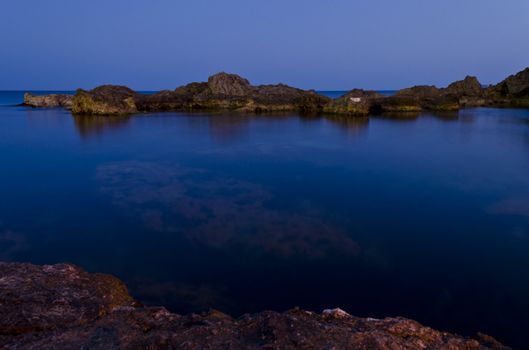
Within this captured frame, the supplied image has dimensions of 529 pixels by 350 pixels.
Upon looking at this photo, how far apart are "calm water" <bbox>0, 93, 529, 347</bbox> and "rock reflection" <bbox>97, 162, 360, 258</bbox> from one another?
0.19 ft

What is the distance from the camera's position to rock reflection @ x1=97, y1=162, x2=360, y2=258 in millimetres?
8445

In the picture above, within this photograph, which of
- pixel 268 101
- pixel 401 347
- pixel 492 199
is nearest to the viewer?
pixel 401 347

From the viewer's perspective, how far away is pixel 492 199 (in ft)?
39.3

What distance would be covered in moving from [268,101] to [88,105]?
1028 inches

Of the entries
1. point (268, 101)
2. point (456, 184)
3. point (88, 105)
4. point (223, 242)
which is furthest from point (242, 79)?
point (223, 242)

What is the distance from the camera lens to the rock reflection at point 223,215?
8.45 metres

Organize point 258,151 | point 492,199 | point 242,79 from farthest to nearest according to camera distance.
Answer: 1. point 242,79
2. point 258,151
3. point 492,199

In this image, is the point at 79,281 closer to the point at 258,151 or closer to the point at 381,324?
the point at 381,324

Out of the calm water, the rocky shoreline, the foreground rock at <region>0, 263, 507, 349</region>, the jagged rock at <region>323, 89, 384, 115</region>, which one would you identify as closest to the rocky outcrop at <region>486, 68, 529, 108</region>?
the rocky shoreline

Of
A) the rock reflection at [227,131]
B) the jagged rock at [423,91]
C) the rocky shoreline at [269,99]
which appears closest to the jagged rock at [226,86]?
Result: the rocky shoreline at [269,99]

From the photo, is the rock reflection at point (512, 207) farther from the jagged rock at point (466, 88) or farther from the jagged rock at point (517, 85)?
the jagged rock at point (517, 85)

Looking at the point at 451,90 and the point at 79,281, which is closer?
the point at 79,281

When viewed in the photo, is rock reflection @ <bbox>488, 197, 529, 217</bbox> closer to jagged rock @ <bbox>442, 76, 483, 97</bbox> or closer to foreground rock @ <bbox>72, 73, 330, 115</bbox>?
foreground rock @ <bbox>72, 73, 330, 115</bbox>

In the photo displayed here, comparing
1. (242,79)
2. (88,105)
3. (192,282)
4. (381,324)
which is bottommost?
(192,282)
